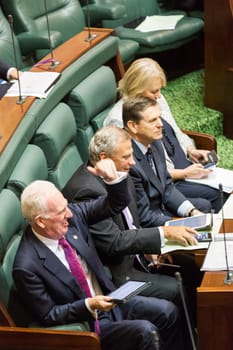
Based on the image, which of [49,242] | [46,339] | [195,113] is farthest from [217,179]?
[46,339]

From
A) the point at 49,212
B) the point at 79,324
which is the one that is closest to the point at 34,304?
the point at 79,324

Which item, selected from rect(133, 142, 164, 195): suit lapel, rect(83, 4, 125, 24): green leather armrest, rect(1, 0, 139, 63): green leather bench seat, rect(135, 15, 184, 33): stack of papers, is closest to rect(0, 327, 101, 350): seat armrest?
rect(133, 142, 164, 195): suit lapel

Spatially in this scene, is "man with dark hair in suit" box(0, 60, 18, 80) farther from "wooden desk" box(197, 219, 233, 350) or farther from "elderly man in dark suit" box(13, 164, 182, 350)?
"wooden desk" box(197, 219, 233, 350)

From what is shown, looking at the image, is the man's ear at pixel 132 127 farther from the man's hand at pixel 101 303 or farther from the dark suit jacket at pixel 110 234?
the man's hand at pixel 101 303

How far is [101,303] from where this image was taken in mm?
1993

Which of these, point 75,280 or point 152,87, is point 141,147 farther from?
point 75,280

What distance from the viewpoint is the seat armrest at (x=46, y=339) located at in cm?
192

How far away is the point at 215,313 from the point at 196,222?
458mm

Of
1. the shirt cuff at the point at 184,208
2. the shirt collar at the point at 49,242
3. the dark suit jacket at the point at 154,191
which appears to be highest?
the shirt collar at the point at 49,242

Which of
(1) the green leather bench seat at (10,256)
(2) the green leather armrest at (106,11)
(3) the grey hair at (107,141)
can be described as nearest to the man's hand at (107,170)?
(3) the grey hair at (107,141)

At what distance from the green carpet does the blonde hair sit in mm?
821

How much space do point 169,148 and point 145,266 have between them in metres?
0.61

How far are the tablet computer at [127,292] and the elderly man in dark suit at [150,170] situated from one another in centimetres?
51

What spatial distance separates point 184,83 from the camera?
4.07m
